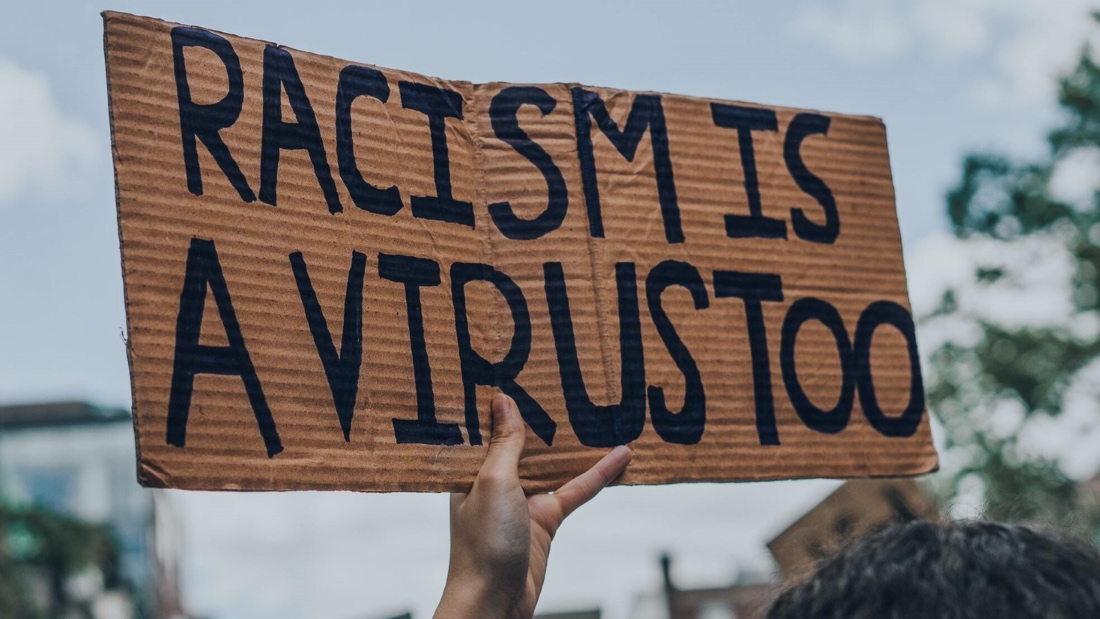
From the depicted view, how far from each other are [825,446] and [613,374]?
17.2 inches

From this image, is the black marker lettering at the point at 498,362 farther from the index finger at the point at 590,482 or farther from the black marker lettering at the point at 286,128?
the black marker lettering at the point at 286,128

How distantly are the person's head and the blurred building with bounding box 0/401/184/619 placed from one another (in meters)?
46.1

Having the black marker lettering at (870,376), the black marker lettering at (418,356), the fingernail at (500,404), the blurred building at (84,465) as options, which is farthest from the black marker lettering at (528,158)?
the blurred building at (84,465)

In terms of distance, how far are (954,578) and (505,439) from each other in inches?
A: 40.9

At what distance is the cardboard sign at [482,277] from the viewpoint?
6.02ft

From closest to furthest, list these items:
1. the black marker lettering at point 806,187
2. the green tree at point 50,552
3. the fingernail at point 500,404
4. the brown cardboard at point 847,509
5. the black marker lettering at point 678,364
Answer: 1. the fingernail at point 500,404
2. the black marker lettering at point 678,364
3. the black marker lettering at point 806,187
4. the brown cardboard at point 847,509
5. the green tree at point 50,552

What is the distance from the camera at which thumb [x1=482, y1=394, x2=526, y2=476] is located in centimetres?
196

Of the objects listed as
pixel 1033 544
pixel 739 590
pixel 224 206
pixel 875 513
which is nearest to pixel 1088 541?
pixel 1033 544

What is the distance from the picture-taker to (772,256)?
2330mm

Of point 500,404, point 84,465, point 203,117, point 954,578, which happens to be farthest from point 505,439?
point 84,465

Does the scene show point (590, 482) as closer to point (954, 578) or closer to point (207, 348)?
point (207, 348)

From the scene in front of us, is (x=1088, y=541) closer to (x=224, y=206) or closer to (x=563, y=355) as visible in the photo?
(x=563, y=355)

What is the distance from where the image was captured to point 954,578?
105 cm

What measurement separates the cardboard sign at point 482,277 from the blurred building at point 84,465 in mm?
45024
